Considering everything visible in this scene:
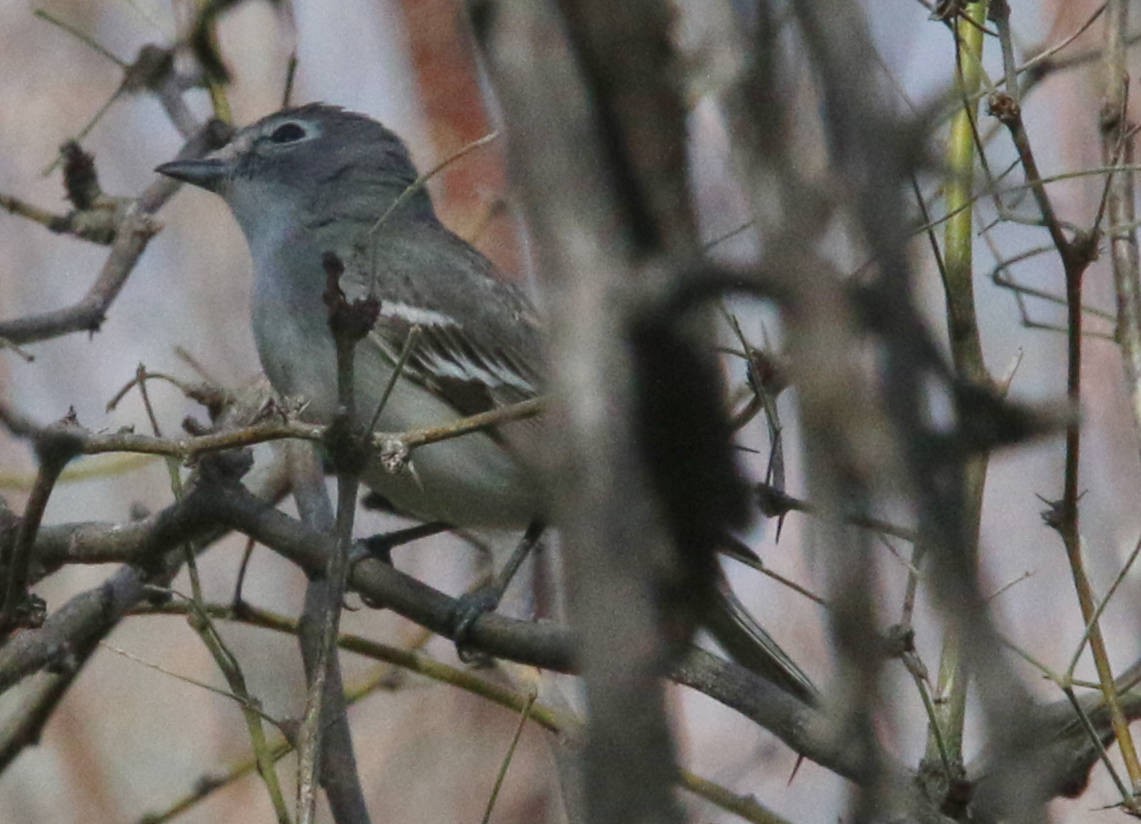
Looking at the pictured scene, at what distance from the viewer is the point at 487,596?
5.13 metres

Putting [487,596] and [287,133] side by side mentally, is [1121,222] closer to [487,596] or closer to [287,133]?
[487,596]

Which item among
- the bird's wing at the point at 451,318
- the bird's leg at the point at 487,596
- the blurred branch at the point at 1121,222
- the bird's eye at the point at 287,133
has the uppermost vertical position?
the bird's eye at the point at 287,133

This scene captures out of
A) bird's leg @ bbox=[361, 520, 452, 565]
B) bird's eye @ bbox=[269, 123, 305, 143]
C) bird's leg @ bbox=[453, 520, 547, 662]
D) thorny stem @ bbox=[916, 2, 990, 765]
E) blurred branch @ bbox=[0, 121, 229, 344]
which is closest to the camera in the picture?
thorny stem @ bbox=[916, 2, 990, 765]

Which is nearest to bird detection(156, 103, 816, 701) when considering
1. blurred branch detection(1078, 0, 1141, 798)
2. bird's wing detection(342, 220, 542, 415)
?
bird's wing detection(342, 220, 542, 415)

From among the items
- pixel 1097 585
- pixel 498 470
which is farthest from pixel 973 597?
pixel 498 470

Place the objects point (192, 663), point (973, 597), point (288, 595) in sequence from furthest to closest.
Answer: point (192, 663) < point (288, 595) < point (973, 597)

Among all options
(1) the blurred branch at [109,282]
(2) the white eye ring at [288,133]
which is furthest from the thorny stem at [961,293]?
(2) the white eye ring at [288,133]

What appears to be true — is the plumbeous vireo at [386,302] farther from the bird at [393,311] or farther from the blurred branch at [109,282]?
the blurred branch at [109,282]

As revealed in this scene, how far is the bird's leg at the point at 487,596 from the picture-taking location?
14.4ft

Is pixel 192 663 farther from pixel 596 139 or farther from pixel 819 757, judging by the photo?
pixel 596 139

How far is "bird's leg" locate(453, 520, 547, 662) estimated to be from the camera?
4383 mm

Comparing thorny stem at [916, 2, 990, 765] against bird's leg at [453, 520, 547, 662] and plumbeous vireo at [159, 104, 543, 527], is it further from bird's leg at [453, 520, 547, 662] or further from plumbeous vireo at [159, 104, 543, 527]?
plumbeous vireo at [159, 104, 543, 527]

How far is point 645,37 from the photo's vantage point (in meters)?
1.46

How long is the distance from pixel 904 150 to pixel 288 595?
8602 millimetres
